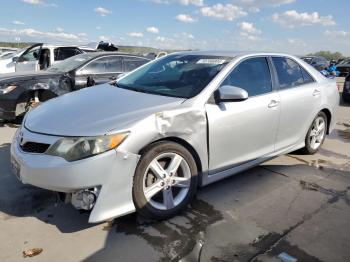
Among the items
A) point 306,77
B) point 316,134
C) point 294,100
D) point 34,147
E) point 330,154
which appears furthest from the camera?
point 330,154

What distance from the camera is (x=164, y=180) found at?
3139mm

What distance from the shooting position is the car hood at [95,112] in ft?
9.38

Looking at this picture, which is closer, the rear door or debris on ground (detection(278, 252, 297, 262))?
debris on ground (detection(278, 252, 297, 262))

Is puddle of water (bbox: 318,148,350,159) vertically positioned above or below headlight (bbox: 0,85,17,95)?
below

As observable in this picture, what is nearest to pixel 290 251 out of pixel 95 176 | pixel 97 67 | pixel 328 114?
pixel 95 176

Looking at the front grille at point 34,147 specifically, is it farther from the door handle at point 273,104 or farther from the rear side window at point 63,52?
the rear side window at point 63,52

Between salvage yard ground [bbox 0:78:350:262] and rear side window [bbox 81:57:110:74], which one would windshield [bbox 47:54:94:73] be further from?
salvage yard ground [bbox 0:78:350:262]

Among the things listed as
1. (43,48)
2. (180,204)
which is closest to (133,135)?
(180,204)

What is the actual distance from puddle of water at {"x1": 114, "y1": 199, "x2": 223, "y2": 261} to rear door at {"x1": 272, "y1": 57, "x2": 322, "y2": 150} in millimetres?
1519

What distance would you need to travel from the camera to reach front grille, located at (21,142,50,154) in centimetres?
286

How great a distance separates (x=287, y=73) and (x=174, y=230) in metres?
2.56

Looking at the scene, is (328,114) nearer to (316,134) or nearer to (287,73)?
(316,134)

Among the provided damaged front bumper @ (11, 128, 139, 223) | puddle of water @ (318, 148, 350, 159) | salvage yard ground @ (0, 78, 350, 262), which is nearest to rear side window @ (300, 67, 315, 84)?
puddle of water @ (318, 148, 350, 159)

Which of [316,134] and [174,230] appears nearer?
[174,230]
